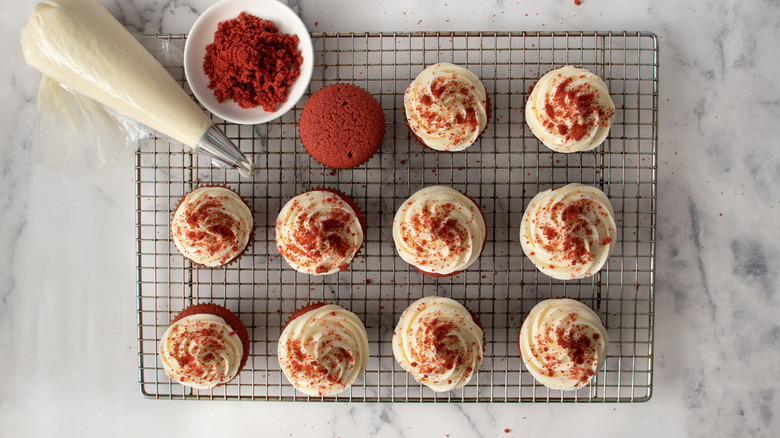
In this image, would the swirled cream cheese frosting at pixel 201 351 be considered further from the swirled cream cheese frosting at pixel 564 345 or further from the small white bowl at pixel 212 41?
the swirled cream cheese frosting at pixel 564 345

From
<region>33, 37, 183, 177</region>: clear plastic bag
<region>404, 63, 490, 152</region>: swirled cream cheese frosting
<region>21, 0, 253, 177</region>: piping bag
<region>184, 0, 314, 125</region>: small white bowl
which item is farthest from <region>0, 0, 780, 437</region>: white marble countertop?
<region>404, 63, 490, 152</region>: swirled cream cheese frosting

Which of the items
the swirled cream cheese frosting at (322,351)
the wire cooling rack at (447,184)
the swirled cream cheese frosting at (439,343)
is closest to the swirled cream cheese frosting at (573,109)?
the wire cooling rack at (447,184)

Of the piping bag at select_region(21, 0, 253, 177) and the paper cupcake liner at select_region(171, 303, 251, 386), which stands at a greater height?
the piping bag at select_region(21, 0, 253, 177)

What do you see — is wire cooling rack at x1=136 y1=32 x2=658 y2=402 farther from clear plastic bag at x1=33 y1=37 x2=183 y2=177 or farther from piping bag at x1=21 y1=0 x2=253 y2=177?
piping bag at x1=21 y1=0 x2=253 y2=177

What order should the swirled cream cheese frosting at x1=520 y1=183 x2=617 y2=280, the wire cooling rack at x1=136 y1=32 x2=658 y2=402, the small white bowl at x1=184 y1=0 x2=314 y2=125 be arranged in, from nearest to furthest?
the swirled cream cheese frosting at x1=520 y1=183 x2=617 y2=280
the small white bowl at x1=184 y1=0 x2=314 y2=125
the wire cooling rack at x1=136 y1=32 x2=658 y2=402

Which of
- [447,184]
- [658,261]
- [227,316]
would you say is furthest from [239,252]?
[658,261]

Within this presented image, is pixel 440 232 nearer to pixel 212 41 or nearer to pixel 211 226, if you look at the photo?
pixel 211 226

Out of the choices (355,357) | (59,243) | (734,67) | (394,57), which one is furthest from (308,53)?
(734,67)
